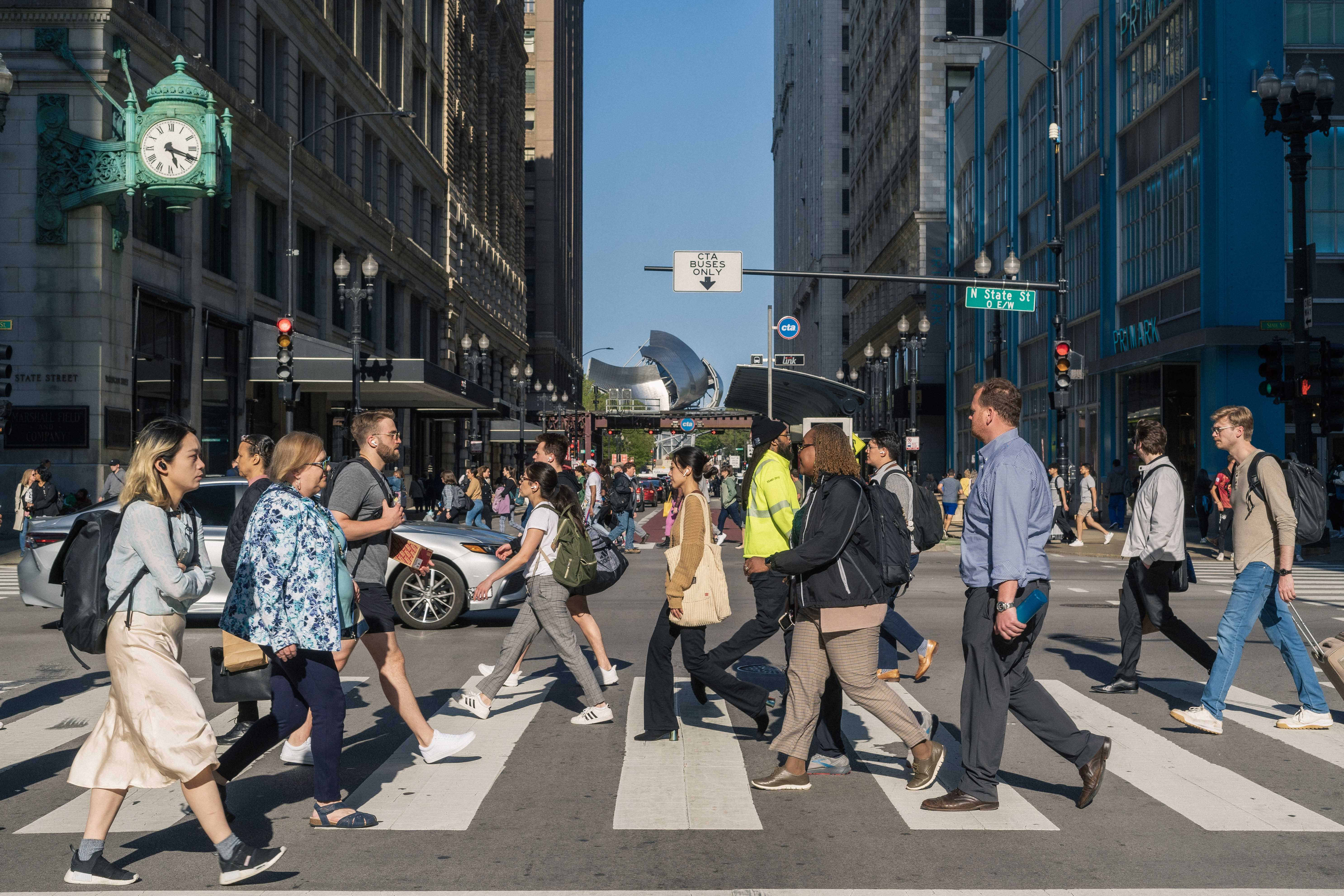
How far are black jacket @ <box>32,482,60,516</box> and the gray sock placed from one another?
20.2 metres

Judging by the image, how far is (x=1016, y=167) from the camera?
149ft

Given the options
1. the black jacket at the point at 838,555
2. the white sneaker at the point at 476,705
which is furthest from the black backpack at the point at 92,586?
the white sneaker at the point at 476,705

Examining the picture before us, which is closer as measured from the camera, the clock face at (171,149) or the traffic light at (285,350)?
the clock face at (171,149)

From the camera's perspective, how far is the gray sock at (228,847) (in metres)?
5.05

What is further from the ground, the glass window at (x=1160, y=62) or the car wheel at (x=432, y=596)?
the glass window at (x=1160, y=62)

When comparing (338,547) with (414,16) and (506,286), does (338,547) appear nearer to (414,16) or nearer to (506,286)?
(414,16)

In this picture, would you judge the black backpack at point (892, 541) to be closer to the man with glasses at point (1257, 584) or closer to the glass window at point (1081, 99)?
the man with glasses at point (1257, 584)

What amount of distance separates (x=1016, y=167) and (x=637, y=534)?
24.0 m

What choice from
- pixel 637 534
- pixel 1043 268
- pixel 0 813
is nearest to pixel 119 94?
pixel 637 534

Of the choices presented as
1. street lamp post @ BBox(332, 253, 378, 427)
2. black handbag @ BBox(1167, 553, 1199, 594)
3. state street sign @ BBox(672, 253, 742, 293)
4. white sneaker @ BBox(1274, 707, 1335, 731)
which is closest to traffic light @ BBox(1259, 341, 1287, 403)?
state street sign @ BBox(672, 253, 742, 293)

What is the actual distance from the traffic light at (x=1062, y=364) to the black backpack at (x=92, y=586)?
21.2 meters

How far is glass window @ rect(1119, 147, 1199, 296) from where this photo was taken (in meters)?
29.5

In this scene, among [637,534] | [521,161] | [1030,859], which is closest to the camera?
[1030,859]

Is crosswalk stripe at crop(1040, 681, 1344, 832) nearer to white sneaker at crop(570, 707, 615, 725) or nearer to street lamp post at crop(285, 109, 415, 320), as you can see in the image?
white sneaker at crop(570, 707, 615, 725)
